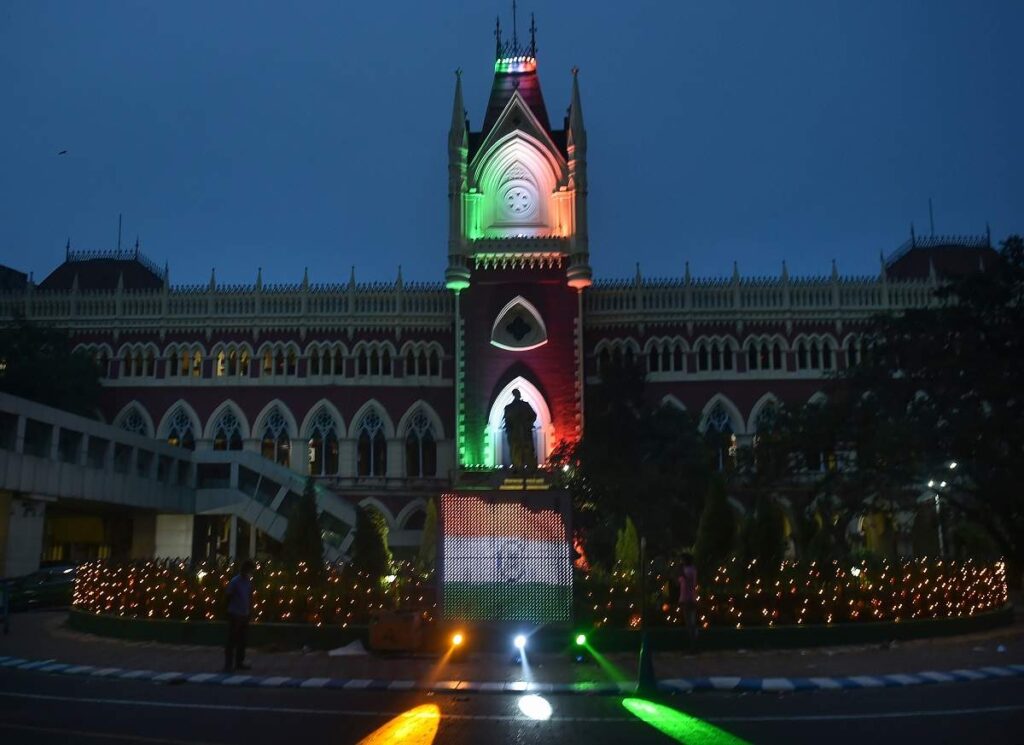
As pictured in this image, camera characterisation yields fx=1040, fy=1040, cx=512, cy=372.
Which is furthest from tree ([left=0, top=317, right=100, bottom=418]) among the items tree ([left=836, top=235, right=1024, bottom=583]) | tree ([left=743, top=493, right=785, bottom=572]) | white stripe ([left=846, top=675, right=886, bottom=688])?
white stripe ([left=846, top=675, right=886, bottom=688])

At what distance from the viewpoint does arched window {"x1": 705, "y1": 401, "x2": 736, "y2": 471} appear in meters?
44.3

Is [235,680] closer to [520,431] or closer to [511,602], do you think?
[511,602]

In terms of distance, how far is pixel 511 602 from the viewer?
18.2 meters

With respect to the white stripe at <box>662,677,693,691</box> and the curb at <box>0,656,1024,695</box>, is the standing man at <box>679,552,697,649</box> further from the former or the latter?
the white stripe at <box>662,677,693,691</box>

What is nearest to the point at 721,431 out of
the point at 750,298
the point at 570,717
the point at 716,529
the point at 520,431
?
the point at 750,298

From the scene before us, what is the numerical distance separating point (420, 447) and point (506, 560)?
2800 centimetres

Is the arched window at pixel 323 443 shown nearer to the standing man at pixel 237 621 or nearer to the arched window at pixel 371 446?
the arched window at pixel 371 446

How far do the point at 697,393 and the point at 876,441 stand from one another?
1892 centimetres

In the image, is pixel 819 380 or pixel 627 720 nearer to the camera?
pixel 627 720

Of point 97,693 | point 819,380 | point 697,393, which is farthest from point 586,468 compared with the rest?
point 97,693

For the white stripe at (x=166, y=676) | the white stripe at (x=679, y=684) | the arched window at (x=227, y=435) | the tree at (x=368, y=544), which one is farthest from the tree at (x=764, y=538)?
the arched window at (x=227, y=435)

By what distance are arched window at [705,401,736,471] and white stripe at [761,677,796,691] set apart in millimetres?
29577

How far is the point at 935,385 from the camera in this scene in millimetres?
28297

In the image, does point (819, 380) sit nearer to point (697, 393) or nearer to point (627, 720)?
point (697, 393)
